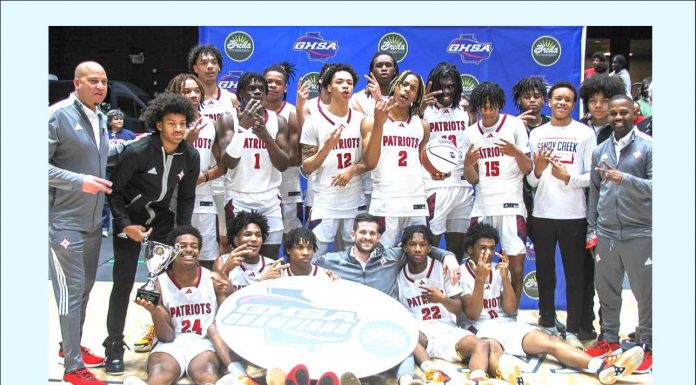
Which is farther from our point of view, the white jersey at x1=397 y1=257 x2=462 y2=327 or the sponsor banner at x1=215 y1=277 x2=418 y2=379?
the white jersey at x1=397 y1=257 x2=462 y2=327

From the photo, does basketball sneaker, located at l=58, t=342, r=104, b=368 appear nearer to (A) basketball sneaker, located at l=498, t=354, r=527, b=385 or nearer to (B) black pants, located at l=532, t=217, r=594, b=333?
(A) basketball sneaker, located at l=498, t=354, r=527, b=385

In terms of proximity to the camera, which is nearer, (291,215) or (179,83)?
(179,83)

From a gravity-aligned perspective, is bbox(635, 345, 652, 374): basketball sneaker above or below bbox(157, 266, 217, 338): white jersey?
below

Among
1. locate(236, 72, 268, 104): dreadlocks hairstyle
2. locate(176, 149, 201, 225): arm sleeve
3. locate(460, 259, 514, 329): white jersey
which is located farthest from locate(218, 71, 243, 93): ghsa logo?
locate(460, 259, 514, 329): white jersey

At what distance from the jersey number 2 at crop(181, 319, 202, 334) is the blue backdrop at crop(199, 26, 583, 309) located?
7.08ft

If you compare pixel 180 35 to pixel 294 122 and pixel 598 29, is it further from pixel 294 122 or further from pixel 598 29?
pixel 598 29

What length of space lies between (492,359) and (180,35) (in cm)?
347

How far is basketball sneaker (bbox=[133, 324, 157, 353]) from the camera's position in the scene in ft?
16.4

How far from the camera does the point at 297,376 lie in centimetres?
427

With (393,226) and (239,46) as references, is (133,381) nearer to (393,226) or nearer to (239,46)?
(393,226)

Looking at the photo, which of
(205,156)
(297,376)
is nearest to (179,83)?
(205,156)

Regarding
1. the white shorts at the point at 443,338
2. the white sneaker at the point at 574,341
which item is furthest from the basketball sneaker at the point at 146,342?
the white sneaker at the point at 574,341

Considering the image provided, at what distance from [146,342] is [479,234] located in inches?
88.6

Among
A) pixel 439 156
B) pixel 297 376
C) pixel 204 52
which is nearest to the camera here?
pixel 297 376
